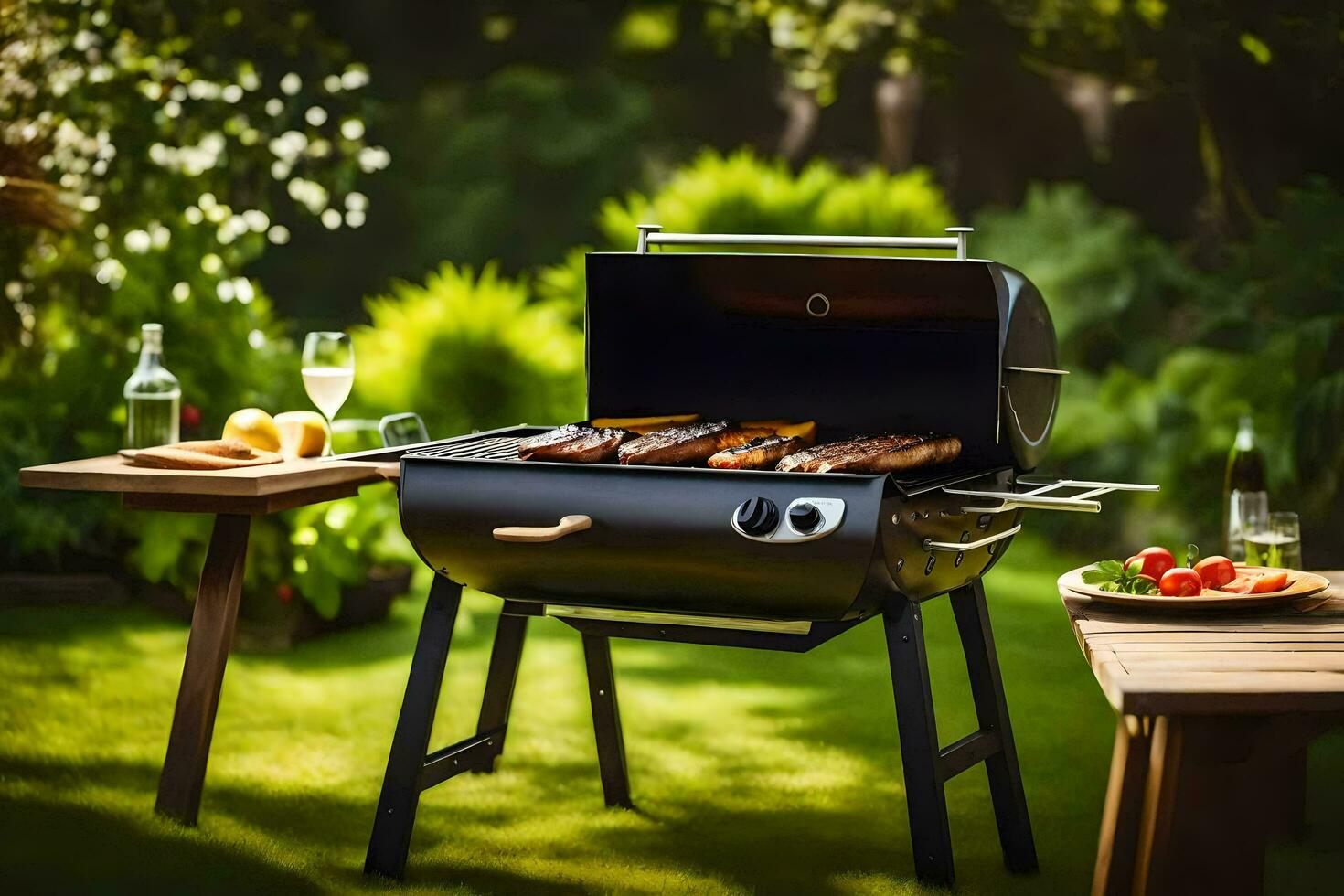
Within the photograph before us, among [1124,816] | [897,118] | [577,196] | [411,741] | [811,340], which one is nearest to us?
[1124,816]

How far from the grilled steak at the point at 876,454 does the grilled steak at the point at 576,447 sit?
1.11 feet

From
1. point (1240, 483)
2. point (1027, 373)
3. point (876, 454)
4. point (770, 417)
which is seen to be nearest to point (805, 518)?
point (876, 454)

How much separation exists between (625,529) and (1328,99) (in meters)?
5.60

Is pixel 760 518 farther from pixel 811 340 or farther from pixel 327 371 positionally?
pixel 327 371

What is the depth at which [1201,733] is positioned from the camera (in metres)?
2.18

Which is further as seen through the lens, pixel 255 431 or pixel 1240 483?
pixel 1240 483

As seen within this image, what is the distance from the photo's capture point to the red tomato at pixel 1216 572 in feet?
8.75

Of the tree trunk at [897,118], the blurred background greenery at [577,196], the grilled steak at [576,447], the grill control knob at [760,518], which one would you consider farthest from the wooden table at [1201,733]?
the tree trunk at [897,118]

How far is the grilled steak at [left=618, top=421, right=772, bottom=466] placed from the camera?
→ 8.96ft

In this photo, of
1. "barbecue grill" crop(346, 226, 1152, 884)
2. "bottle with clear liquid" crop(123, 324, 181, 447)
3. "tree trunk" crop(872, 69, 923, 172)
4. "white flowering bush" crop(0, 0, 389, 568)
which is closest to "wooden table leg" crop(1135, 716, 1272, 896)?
"barbecue grill" crop(346, 226, 1152, 884)

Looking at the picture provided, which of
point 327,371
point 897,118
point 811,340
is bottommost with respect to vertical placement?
point 327,371

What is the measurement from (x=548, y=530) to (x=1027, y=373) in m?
0.96

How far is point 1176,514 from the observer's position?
670cm

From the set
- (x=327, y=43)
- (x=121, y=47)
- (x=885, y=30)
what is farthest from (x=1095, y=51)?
(x=121, y=47)
